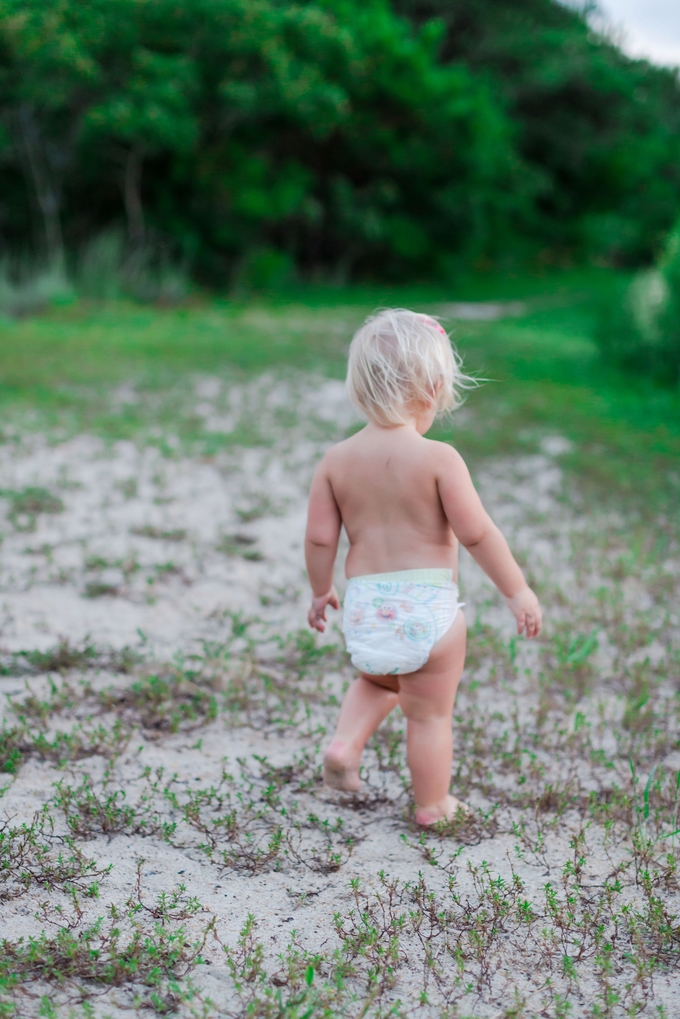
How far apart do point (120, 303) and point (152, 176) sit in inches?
173

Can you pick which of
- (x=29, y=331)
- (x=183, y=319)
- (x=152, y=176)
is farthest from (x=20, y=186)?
(x=29, y=331)

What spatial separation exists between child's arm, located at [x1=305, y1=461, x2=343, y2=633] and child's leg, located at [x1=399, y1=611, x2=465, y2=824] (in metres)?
0.35

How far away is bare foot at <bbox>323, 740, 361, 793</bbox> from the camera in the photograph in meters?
2.51

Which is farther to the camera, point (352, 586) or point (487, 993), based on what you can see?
point (352, 586)

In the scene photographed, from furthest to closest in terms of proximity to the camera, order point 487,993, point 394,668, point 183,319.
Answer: point 183,319, point 394,668, point 487,993

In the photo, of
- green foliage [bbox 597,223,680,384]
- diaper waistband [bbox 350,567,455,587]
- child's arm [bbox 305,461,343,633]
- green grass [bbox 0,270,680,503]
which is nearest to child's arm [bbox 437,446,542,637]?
diaper waistband [bbox 350,567,455,587]

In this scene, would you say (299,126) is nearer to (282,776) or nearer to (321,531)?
(321,531)

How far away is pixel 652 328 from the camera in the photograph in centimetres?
926

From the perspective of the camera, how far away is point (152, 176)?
15.7 meters

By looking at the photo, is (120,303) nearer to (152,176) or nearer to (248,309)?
(248,309)

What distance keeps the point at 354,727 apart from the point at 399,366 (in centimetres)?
99

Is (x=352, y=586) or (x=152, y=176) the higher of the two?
(x=152, y=176)

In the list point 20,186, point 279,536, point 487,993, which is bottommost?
point 487,993

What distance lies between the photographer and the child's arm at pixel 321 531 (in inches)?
98.1
